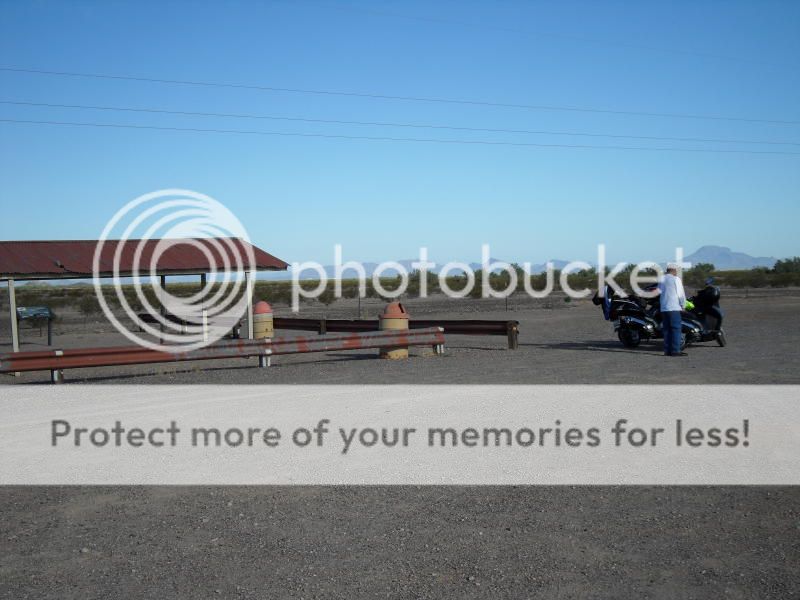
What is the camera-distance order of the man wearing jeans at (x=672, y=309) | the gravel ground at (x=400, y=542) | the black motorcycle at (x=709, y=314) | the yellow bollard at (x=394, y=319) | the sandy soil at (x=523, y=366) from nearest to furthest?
the gravel ground at (x=400, y=542) → the sandy soil at (x=523, y=366) → the man wearing jeans at (x=672, y=309) → the black motorcycle at (x=709, y=314) → the yellow bollard at (x=394, y=319)

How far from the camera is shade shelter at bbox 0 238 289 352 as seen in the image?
19266 mm

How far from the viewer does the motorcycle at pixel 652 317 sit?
18719 millimetres

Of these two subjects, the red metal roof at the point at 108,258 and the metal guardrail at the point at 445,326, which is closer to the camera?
the red metal roof at the point at 108,258

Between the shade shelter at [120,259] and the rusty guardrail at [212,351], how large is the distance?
354 centimetres

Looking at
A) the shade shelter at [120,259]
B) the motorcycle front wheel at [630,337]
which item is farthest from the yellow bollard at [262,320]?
the motorcycle front wheel at [630,337]

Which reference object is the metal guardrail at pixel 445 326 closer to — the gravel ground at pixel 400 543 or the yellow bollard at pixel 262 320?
the yellow bollard at pixel 262 320

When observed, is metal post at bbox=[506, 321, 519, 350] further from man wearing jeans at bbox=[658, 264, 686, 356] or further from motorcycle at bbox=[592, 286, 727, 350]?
man wearing jeans at bbox=[658, 264, 686, 356]

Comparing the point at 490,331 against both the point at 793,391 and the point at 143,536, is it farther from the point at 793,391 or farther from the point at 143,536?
the point at 143,536

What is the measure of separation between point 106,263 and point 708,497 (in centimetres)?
1804

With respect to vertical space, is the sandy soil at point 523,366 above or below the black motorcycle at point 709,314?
below

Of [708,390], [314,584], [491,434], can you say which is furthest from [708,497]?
[708,390]

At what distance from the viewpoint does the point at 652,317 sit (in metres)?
19.7

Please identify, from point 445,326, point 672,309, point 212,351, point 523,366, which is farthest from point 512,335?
point 212,351

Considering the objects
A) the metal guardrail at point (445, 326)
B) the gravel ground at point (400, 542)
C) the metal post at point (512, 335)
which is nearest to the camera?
the gravel ground at point (400, 542)
